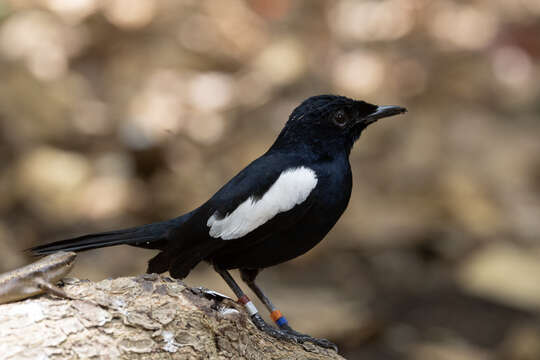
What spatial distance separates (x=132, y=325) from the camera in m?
3.12

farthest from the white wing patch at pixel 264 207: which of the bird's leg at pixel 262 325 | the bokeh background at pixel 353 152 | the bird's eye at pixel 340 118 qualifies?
the bokeh background at pixel 353 152

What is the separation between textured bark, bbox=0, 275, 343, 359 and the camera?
2982mm

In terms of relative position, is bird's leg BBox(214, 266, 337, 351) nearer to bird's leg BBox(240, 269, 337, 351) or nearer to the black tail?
bird's leg BBox(240, 269, 337, 351)

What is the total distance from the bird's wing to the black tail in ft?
1.10

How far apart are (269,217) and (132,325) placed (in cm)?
91

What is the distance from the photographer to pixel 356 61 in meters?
11.4

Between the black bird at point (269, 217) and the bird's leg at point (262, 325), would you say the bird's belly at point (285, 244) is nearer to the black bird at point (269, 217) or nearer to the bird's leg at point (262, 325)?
the black bird at point (269, 217)

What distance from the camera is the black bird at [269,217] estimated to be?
11.6 feet

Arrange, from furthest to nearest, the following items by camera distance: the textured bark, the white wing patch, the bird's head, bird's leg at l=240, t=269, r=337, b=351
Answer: the bird's head → bird's leg at l=240, t=269, r=337, b=351 → the white wing patch → the textured bark

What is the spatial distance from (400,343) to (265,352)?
449 cm

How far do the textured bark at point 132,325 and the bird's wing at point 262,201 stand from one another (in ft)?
1.29

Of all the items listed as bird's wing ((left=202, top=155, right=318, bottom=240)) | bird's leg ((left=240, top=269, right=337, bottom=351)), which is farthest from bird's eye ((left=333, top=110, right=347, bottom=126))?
bird's leg ((left=240, top=269, right=337, bottom=351))

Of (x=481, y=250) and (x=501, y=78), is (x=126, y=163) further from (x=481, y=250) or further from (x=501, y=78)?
(x=501, y=78)

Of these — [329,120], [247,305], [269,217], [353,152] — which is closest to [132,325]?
[247,305]
